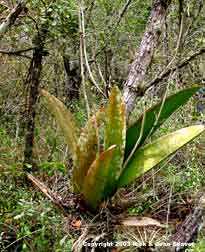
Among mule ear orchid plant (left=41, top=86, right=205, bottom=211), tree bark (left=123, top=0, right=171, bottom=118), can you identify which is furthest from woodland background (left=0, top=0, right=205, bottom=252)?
mule ear orchid plant (left=41, top=86, right=205, bottom=211)

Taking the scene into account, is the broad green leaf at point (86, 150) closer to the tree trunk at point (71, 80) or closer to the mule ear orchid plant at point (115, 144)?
the mule ear orchid plant at point (115, 144)

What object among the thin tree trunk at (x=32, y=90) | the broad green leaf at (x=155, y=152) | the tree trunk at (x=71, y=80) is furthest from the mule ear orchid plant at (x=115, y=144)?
the tree trunk at (x=71, y=80)

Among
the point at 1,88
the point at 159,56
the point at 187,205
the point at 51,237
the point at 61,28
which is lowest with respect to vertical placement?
the point at 51,237

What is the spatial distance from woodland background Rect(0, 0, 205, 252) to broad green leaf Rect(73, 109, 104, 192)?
12cm

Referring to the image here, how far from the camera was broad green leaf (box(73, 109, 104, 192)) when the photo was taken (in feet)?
7.35

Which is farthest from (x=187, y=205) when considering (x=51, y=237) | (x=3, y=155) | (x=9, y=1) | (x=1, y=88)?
(x=1, y=88)

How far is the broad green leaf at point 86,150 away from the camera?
2.24 metres

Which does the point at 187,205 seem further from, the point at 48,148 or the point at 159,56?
the point at 159,56

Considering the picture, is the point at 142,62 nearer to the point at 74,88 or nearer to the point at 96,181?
the point at 96,181

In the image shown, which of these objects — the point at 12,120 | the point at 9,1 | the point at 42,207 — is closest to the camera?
the point at 42,207

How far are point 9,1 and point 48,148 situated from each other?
151 centimetres

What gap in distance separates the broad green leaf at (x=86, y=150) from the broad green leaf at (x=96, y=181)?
7cm

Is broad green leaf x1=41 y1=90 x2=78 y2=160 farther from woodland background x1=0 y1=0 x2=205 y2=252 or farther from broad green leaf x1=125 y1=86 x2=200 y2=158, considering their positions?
broad green leaf x1=125 y1=86 x2=200 y2=158

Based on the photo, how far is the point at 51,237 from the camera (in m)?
3.06
